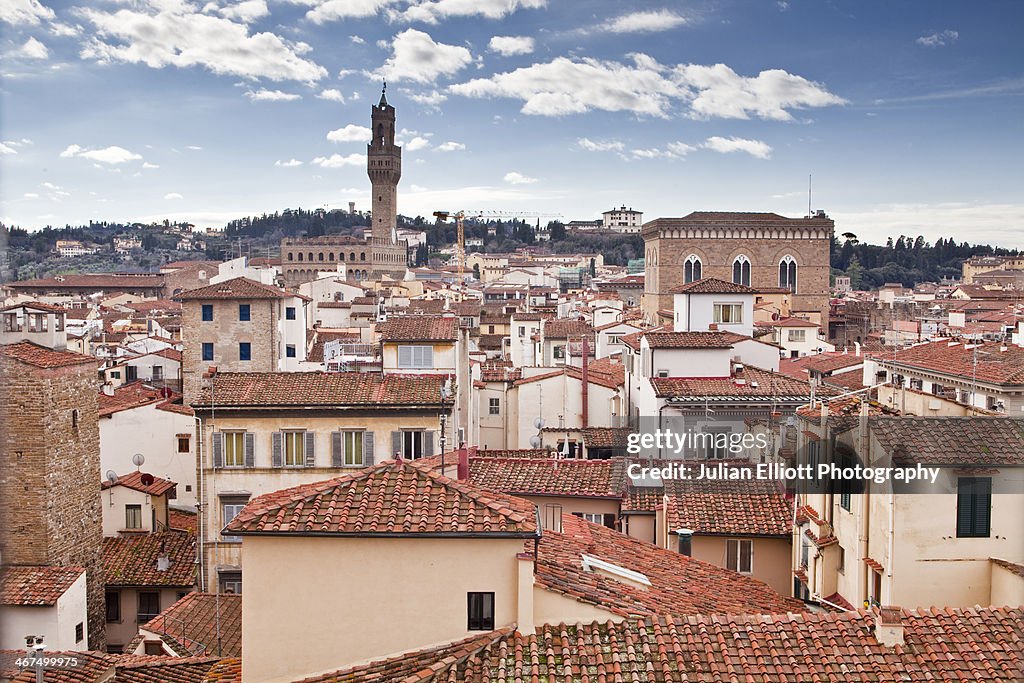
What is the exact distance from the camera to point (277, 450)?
40.9 feet

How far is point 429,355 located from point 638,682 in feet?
35.7

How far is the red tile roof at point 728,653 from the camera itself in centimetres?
441

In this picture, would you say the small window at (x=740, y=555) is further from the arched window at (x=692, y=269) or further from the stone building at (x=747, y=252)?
the arched window at (x=692, y=269)

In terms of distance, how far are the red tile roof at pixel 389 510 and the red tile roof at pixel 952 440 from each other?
3.28m

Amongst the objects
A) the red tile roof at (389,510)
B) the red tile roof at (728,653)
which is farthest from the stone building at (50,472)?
the red tile roof at (728,653)

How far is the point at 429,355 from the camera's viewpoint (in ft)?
49.3

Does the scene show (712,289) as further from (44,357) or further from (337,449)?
(44,357)

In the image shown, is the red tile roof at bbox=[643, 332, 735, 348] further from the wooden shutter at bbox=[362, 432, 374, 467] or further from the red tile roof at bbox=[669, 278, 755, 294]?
the wooden shutter at bbox=[362, 432, 374, 467]

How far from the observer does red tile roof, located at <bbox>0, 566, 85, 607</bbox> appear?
1107cm

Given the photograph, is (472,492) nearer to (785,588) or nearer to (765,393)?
(785,588)

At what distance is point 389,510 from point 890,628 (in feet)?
8.18

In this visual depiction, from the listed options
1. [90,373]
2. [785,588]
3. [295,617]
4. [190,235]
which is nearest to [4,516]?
[295,617]

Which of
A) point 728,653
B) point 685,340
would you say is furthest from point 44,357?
point 728,653

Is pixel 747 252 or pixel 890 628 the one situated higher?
pixel 747 252
